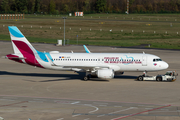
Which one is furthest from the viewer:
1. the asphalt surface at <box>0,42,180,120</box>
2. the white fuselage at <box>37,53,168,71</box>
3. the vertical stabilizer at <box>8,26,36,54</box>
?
the vertical stabilizer at <box>8,26,36,54</box>

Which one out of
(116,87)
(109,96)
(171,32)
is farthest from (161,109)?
(171,32)

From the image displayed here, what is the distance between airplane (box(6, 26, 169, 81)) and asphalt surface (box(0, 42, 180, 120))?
244cm

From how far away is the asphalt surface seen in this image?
34516mm

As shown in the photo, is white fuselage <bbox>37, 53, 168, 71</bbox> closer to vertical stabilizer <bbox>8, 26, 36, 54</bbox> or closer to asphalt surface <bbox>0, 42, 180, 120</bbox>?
asphalt surface <bbox>0, 42, 180, 120</bbox>

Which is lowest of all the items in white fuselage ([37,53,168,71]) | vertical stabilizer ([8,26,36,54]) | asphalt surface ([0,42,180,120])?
asphalt surface ([0,42,180,120])

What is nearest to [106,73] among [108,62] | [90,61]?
[108,62]

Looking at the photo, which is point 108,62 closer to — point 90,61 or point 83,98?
point 90,61

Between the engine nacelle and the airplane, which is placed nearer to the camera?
the engine nacelle

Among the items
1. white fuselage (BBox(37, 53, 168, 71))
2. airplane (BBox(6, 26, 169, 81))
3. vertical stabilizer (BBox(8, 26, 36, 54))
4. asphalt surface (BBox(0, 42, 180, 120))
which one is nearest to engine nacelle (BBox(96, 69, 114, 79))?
airplane (BBox(6, 26, 169, 81))

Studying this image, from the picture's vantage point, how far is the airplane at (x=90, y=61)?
180 ft

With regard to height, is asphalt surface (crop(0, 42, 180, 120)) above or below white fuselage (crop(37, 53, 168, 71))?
below

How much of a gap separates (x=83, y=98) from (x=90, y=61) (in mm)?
14169

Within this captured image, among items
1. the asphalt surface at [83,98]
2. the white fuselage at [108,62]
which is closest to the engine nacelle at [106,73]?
the asphalt surface at [83,98]

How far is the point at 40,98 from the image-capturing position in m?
42.5
